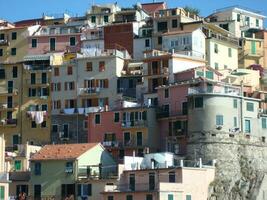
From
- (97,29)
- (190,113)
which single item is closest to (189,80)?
(190,113)

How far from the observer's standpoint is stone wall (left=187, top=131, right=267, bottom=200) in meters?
78.9

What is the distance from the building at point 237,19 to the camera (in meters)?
110

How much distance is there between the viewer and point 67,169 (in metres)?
80.3

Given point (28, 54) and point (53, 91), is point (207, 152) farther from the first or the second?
point (28, 54)

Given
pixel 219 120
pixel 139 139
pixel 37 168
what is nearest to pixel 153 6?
pixel 139 139

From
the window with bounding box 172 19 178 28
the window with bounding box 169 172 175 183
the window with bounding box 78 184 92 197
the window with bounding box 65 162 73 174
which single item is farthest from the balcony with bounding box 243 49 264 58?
the window with bounding box 78 184 92 197

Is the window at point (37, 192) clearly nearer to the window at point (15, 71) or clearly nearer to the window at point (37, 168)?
the window at point (37, 168)

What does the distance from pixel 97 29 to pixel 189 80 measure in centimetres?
2194

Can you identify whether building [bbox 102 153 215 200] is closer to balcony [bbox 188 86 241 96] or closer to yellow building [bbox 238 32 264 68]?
balcony [bbox 188 86 241 96]

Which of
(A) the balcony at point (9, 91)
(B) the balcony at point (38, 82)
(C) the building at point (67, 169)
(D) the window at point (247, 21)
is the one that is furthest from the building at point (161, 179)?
(D) the window at point (247, 21)

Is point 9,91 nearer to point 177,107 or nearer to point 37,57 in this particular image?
point 37,57

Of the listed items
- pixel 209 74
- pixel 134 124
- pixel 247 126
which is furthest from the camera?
pixel 209 74

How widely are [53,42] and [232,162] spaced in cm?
3320

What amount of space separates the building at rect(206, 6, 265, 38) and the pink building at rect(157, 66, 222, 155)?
22321 millimetres
